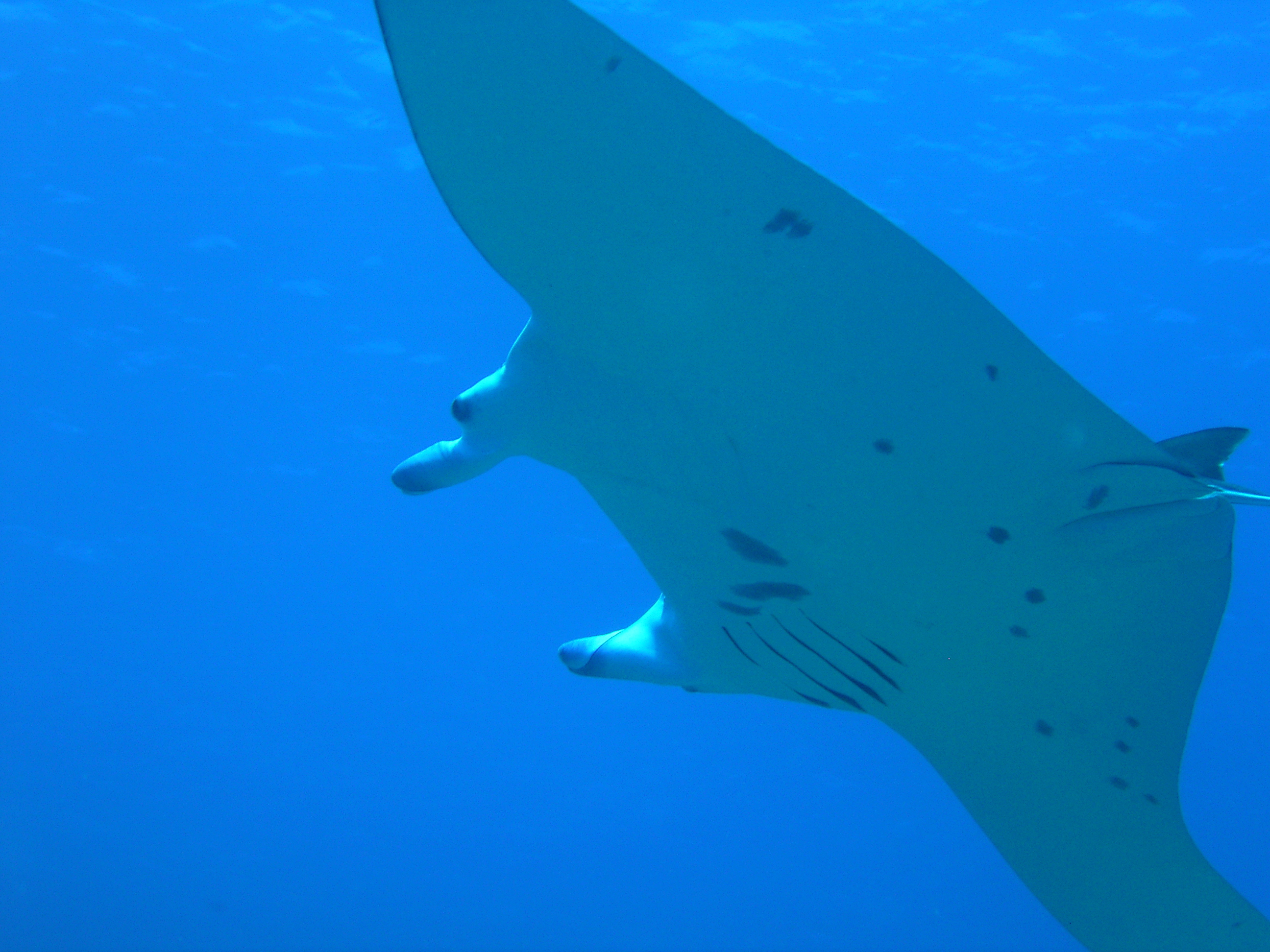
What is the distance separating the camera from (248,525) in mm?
16734

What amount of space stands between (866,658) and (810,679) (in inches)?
7.9

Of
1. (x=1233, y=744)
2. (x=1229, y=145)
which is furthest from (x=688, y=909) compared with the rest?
(x=1229, y=145)

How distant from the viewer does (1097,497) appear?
5.64ft

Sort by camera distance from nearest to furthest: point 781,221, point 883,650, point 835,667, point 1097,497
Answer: point 781,221
point 1097,497
point 883,650
point 835,667

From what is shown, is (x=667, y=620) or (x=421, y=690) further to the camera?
(x=421, y=690)

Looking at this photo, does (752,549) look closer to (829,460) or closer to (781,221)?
(829,460)

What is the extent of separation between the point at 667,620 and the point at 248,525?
16.1 meters

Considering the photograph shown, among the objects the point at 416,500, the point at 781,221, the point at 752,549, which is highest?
the point at 416,500

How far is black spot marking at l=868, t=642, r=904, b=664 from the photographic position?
214cm

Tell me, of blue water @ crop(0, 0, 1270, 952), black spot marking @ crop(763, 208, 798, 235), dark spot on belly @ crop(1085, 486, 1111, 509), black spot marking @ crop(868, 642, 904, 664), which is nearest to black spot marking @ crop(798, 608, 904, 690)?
black spot marking @ crop(868, 642, 904, 664)

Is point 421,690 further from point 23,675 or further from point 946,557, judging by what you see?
Result: point 946,557

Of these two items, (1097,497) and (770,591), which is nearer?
(1097,497)

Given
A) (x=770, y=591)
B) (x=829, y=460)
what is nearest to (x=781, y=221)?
(x=829, y=460)

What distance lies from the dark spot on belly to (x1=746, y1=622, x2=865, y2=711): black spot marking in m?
0.84
